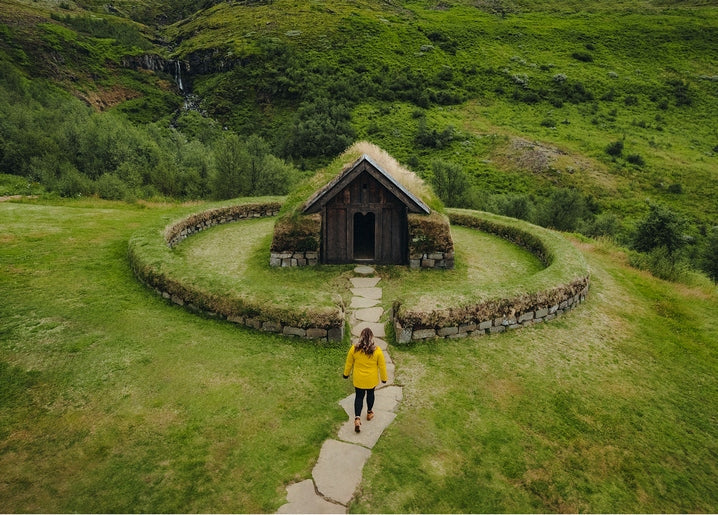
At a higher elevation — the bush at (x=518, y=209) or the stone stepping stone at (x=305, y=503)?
the bush at (x=518, y=209)

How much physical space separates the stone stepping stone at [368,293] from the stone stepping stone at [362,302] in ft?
0.79

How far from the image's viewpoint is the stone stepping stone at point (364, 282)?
14812 mm

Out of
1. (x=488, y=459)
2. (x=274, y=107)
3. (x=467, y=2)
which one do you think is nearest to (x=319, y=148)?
(x=274, y=107)

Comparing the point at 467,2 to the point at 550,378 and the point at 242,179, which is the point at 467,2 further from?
the point at 550,378

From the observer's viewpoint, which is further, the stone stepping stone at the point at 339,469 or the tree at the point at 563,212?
the tree at the point at 563,212

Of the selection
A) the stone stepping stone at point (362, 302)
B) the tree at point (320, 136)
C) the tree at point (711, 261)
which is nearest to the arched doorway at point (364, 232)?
the stone stepping stone at point (362, 302)

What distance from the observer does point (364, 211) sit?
1641cm

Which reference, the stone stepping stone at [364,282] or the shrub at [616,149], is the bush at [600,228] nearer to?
the shrub at [616,149]

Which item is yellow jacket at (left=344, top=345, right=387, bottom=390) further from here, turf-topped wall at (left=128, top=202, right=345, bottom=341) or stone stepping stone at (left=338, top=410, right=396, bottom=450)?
turf-topped wall at (left=128, top=202, right=345, bottom=341)

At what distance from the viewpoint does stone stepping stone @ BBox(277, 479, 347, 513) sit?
19.5 feet

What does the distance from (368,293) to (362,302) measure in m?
0.80

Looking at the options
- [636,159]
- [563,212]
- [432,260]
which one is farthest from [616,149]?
[432,260]

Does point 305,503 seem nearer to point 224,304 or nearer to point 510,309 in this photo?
point 224,304

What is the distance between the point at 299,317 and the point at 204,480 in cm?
483
